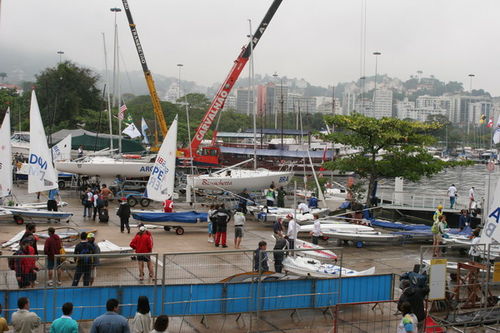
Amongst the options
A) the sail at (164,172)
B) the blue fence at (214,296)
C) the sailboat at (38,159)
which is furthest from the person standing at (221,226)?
the blue fence at (214,296)

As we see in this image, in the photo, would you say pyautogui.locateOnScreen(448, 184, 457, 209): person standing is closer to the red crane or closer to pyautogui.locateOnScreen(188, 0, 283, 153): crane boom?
the red crane

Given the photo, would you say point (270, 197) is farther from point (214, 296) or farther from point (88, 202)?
point (214, 296)

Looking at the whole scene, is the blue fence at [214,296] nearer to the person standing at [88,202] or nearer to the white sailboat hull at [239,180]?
the person standing at [88,202]

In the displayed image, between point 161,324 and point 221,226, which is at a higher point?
point 161,324

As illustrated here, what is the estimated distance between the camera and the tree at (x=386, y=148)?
28781 mm

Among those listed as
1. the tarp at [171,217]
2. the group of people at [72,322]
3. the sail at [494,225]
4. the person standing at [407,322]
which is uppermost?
the sail at [494,225]

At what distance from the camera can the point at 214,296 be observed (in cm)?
1211

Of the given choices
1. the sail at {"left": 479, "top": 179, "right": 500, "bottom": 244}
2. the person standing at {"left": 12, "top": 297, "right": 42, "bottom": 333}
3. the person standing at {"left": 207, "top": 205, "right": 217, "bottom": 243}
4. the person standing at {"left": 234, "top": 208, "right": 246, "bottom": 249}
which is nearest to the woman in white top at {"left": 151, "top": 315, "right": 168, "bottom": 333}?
the person standing at {"left": 12, "top": 297, "right": 42, "bottom": 333}

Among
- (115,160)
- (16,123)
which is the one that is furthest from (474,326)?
(16,123)

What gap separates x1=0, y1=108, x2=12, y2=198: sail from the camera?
74.4ft

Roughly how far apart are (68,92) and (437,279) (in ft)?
246

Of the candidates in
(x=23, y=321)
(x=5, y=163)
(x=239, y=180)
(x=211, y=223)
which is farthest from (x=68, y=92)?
(x=23, y=321)

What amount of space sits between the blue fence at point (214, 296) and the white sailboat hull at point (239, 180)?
55.5ft

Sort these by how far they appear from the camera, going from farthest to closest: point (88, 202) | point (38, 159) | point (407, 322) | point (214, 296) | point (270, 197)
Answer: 1. point (270, 197)
2. point (88, 202)
3. point (38, 159)
4. point (214, 296)
5. point (407, 322)
